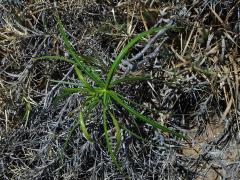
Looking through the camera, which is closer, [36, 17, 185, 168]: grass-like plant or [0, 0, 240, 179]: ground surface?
[36, 17, 185, 168]: grass-like plant

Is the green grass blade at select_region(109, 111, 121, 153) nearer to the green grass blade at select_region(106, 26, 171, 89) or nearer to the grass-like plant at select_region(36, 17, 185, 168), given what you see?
the grass-like plant at select_region(36, 17, 185, 168)

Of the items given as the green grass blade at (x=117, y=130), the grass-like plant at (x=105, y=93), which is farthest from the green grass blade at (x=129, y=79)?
the green grass blade at (x=117, y=130)

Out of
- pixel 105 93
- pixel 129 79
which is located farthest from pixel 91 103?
pixel 129 79

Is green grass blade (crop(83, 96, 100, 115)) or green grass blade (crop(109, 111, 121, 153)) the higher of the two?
green grass blade (crop(83, 96, 100, 115))

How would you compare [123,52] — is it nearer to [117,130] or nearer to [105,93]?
[105,93]

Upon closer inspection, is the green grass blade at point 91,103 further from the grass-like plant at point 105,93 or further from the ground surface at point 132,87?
the ground surface at point 132,87

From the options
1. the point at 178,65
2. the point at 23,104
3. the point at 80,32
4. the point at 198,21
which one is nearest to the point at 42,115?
the point at 23,104

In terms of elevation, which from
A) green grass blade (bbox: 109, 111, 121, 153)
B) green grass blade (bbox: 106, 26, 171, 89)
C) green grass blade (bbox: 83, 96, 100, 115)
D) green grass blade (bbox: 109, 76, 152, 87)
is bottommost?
green grass blade (bbox: 109, 111, 121, 153)

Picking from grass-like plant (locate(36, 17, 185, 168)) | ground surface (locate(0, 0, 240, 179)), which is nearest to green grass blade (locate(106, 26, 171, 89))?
grass-like plant (locate(36, 17, 185, 168))
